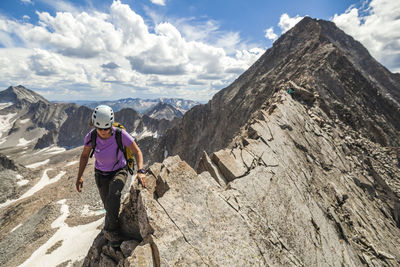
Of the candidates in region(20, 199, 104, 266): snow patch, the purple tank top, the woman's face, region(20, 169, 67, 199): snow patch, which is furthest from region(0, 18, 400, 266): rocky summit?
region(20, 169, 67, 199): snow patch

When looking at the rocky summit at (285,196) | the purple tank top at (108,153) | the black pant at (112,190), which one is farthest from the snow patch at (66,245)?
the purple tank top at (108,153)

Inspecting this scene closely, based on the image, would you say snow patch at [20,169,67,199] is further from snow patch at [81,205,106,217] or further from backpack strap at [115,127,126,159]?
backpack strap at [115,127,126,159]

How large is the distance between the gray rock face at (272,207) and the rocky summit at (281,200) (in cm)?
5

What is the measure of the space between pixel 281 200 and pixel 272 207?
1.14 metres

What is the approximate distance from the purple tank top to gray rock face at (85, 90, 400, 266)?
1.74 metres

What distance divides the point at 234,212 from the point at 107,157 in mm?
6157

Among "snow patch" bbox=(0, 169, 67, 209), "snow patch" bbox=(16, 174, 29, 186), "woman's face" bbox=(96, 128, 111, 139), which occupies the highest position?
"woman's face" bbox=(96, 128, 111, 139)

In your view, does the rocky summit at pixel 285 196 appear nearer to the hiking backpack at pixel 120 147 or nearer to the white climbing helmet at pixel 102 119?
the hiking backpack at pixel 120 147

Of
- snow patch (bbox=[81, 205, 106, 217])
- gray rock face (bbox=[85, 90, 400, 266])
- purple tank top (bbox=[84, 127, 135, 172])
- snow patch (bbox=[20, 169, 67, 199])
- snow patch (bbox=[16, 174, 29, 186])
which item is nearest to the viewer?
gray rock face (bbox=[85, 90, 400, 266])

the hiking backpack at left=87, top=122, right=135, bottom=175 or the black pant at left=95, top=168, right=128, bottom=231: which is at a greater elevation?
the hiking backpack at left=87, top=122, right=135, bottom=175

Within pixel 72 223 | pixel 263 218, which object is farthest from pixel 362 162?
pixel 72 223

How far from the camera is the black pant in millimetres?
7594

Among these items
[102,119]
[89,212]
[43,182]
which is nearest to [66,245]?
[89,212]

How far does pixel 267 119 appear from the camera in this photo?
20109mm
